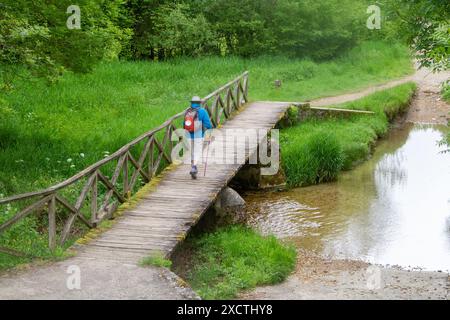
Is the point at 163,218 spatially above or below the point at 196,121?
below

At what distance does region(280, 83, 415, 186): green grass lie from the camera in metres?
18.5

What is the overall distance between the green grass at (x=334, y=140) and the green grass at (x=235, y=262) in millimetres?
5440

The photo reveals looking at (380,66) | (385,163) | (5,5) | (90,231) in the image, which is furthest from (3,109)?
(380,66)

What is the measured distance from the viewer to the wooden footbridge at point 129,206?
1002 centimetres

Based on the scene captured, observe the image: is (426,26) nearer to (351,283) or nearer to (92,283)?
(351,283)

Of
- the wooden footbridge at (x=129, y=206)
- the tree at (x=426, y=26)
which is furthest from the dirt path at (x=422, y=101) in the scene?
the wooden footbridge at (x=129, y=206)

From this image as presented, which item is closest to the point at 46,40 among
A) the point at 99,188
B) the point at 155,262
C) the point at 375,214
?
the point at 99,188

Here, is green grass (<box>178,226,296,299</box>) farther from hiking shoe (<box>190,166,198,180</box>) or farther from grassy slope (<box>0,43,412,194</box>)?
grassy slope (<box>0,43,412,194</box>)

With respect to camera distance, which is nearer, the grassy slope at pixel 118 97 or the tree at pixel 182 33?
the grassy slope at pixel 118 97

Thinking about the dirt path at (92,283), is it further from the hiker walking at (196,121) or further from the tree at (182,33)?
the tree at (182,33)

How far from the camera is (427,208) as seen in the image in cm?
1623

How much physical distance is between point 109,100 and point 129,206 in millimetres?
10263

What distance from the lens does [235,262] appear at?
Answer: 1159 cm

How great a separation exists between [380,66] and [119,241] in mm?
23613
